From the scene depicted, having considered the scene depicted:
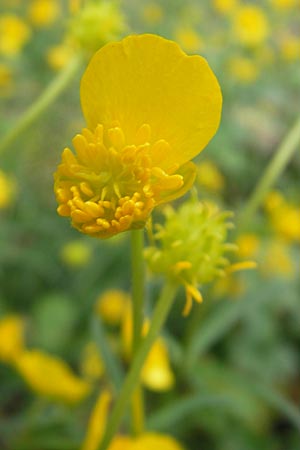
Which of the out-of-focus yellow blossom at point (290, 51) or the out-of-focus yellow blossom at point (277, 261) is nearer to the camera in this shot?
the out-of-focus yellow blossom at point (277, 261)

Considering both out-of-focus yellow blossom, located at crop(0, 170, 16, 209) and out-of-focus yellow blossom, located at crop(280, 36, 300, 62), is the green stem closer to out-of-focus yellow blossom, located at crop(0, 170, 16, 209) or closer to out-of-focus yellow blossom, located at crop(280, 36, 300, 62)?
out-of-focus yellow blossom, located at crop(0, 170, 16, 209)

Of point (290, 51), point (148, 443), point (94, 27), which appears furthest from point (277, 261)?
point (290, 51)

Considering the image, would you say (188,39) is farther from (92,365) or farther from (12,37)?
(92,365)

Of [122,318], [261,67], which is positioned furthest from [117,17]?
[261,67]

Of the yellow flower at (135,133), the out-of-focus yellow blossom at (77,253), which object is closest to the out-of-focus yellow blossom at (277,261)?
the out-of-focus yellow blossom at (77,253)

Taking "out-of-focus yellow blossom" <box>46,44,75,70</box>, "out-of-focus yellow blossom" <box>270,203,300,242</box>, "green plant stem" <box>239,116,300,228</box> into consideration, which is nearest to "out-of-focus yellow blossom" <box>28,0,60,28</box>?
"out-of-focus yellow blossom" <box>46,44,75,70</box>

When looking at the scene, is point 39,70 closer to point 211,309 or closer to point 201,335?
point 211,309

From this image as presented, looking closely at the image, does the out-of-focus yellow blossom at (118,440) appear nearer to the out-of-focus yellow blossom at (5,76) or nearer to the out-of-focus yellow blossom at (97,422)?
the out-of-focus yellow blossom at (97,422)
